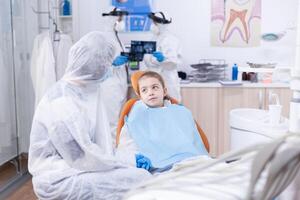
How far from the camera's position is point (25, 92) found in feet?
11.5

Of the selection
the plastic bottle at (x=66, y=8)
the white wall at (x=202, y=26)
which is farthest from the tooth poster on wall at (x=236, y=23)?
the plastic bottle at (x=66, y=8)

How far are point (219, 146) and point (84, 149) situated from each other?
2.15m

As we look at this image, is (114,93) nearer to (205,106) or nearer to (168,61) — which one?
(168,61)

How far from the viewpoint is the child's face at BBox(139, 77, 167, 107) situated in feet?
7.77

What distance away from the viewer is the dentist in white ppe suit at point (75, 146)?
1598 mm

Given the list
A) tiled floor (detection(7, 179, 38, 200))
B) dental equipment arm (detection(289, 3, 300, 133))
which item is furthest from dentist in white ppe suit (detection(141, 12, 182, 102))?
dental equipment arm (detection(289, 3, 300, 133))

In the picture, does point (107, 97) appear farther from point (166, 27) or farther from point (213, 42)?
point (213, 42)

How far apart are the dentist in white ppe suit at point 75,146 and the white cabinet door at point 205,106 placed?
1.69 metres

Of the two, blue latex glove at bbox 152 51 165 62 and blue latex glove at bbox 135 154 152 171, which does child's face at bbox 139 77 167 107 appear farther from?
blue latex glove at bbox 152 51 165 62

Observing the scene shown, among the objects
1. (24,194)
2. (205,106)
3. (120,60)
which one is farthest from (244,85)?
(24,194)

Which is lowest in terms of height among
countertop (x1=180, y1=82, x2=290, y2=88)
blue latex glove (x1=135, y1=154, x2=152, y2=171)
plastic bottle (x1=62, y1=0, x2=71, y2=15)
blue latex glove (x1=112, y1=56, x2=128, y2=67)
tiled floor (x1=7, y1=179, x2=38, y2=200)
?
tiled floor (x1=7, y1=179, x2=38, y2=200)

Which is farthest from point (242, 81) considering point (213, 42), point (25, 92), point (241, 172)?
point (241, 172)

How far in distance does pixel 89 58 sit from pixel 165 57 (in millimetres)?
1646

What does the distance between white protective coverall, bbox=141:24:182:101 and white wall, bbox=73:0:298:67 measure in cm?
33
